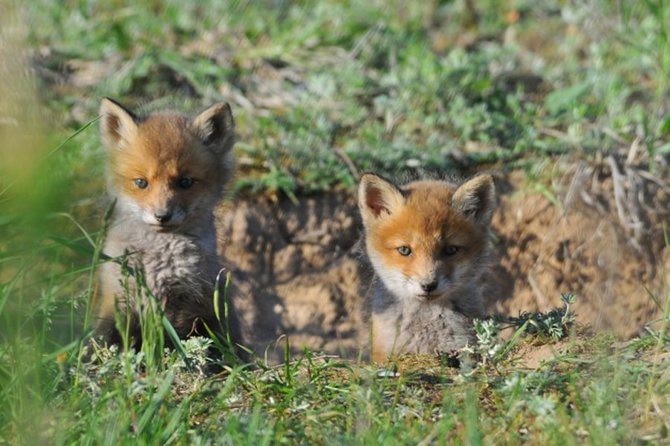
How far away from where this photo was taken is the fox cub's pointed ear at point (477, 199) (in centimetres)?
580

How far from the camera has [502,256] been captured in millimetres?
7613

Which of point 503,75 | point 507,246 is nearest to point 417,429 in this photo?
point 507,246

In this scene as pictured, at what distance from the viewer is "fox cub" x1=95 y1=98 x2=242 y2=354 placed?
5.57m

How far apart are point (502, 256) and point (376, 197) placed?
1944mm

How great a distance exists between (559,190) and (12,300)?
455 centimetres

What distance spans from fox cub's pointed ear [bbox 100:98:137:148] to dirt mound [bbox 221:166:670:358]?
5.50 feet

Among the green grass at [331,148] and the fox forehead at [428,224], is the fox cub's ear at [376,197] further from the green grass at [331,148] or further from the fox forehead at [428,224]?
the green grass at [331,148]

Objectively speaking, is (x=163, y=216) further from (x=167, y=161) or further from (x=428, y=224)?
(x=428, y=224)

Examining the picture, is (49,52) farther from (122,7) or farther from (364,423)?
(364,423)

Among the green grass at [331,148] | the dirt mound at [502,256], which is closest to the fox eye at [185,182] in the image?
the green grass at [331,148]

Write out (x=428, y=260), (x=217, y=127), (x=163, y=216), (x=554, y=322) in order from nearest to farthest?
(x=554, y=322)
(x=163, y=216)
(x=428, y=260)
(x=217, y=127)

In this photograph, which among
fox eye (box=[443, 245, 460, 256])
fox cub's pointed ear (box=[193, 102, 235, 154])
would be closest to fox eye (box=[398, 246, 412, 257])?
fox eye (box=[443, 245, 460, 256])

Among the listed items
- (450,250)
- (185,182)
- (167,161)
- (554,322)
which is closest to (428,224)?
(450,250)

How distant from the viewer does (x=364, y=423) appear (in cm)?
377
